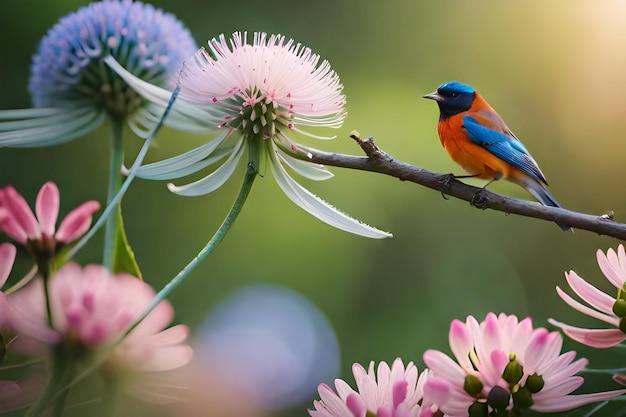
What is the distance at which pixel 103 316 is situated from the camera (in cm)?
36

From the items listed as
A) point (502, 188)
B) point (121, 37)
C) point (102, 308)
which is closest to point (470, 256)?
point (502, 188)

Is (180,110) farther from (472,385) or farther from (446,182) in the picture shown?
(472,385)

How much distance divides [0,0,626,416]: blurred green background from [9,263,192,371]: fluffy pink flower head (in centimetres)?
39

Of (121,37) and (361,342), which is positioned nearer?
(121,37)

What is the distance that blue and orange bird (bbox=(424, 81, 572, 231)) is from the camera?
0.63 m

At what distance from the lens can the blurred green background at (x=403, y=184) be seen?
83 cm

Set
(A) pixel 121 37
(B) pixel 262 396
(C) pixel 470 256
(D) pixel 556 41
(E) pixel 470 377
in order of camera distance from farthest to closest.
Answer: (C) pixel 470 256 → (D) pixel 556 41 → (B) pixel 262 396 → (A) pixel 121 37 → (E) pixel 470 377

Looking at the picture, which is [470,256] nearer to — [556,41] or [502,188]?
[502,188]

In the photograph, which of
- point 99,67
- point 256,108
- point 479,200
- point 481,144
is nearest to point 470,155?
point 481,144

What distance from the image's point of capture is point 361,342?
899 millimetres

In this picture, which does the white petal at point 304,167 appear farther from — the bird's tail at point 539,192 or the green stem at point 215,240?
the bird's tail at point 539,192

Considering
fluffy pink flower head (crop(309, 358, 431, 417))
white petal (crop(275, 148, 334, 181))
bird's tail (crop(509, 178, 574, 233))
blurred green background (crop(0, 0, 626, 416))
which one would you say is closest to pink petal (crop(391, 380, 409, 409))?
fluffy pink flower head (crop(309, 358, 431, 417))

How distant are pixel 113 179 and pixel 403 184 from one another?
53cm

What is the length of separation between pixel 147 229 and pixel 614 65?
612 mm
